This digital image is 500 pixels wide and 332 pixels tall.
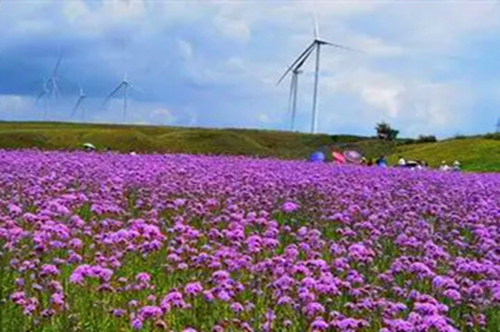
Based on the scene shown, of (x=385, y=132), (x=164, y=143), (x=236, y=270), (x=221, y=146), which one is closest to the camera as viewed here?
(x=236, y=270)

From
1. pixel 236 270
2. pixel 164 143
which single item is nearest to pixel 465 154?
pixel 164 143

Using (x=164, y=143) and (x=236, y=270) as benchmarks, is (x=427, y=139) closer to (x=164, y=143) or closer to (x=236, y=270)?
(x=164, y=143)

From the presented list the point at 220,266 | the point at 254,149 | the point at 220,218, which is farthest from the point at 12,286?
the point at 254,149

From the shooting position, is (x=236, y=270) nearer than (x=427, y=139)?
Yes

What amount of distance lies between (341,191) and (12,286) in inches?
354

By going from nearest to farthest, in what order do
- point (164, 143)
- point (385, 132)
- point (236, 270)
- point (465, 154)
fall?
point (236, 270) → point (465, 154) → point (164, 143) → point (385, 132)

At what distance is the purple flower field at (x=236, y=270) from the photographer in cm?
693

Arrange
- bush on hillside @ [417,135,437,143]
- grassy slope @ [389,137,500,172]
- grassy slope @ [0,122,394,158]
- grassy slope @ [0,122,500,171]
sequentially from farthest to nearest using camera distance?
bush on hillside @ [417,135,437,143]
grassy slope @ [0,122,394,158]
grassy slope @ [0,122,500,171]
grassy slope @ [389,137,500,172]

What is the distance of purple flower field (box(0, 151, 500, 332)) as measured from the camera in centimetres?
693

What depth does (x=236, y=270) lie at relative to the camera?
27.1 feet

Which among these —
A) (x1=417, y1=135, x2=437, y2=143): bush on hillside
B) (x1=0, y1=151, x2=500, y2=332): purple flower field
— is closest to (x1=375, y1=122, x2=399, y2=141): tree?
Result: (x1=417, y1=135, x2=437, y2=143): bush on hillside

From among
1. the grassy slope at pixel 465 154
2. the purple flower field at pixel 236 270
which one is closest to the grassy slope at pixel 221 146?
the grassy slope at pixel 465 154

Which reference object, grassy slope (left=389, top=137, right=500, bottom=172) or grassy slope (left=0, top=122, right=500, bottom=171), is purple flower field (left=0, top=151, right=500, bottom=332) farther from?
grassy slope (left=389, top=137, right=500, bottom=172)

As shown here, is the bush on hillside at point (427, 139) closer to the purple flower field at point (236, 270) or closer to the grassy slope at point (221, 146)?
the grassy slope at point (221, 146)
